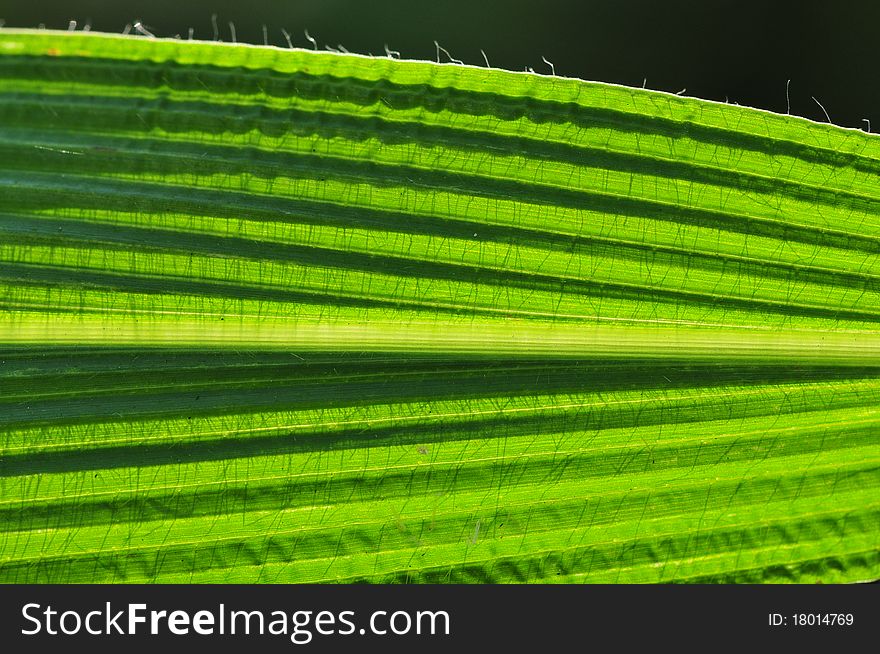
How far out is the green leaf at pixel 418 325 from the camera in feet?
3.76

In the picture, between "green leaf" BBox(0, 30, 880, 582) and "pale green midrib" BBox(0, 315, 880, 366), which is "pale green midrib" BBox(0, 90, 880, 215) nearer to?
"green leaf" BBox(0, 30, 880, 582)

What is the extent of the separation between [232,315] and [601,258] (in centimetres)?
60

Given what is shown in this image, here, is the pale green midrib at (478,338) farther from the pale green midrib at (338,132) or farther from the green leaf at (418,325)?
the pale green midrib at (338,132)

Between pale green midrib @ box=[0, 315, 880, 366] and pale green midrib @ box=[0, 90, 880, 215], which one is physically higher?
pale green midrib @ box=[0, 90, 880, 215]

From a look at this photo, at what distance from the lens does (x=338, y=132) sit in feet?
3.78

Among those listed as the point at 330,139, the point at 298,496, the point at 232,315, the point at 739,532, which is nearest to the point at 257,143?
the point at 330,139

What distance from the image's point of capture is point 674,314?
121 cm

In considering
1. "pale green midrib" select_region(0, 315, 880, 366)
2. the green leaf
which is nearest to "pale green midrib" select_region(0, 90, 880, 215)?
the green leaf

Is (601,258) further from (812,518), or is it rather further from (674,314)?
(812,518)

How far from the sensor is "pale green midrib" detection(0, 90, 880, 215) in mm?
1129

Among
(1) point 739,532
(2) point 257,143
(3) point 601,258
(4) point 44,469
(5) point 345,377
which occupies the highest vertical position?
(2) point 257,143

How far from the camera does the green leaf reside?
114cm

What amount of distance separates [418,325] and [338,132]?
1.09 feet

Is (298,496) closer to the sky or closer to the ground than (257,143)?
closer to the ground
